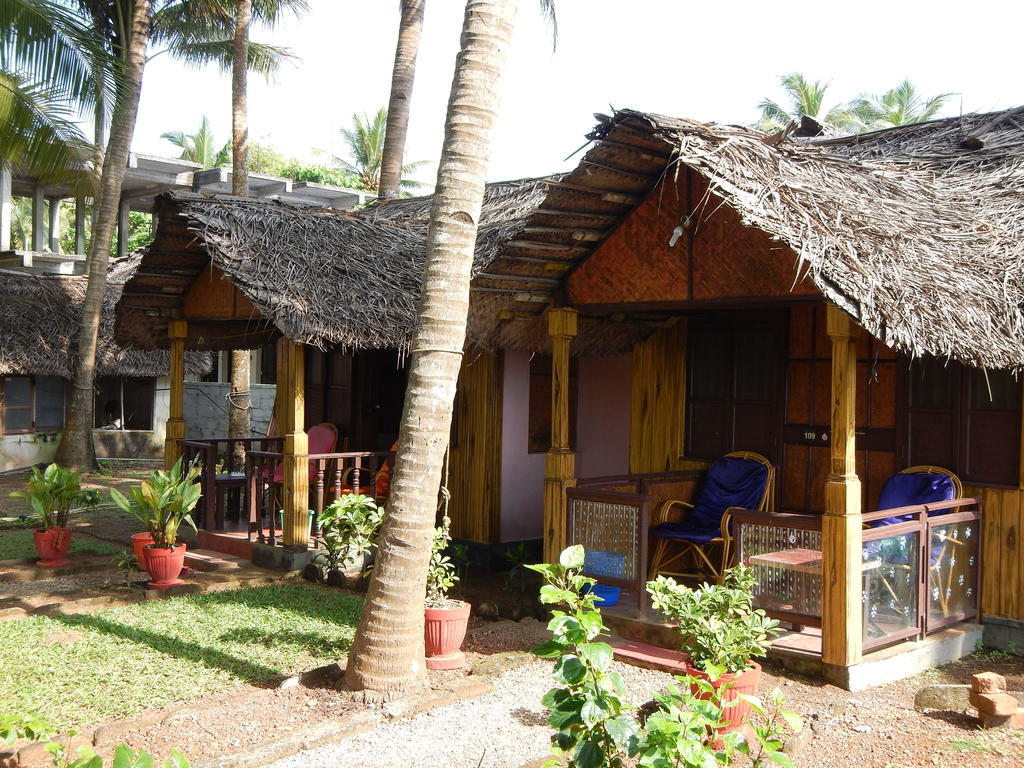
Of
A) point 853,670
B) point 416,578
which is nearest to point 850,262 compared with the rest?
point 853,670

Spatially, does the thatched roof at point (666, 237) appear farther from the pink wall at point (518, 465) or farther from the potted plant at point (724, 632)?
the potted plant at point (724, 632)

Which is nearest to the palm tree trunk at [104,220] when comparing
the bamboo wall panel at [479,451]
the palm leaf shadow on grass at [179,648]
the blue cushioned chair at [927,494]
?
the bamboo wall panel at [479,451]

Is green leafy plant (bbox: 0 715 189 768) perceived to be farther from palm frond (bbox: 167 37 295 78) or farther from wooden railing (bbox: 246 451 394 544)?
palm frond (bbox: 167 37 295 78)

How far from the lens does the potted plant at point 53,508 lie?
9.35m

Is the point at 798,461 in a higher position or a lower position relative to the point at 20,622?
higher

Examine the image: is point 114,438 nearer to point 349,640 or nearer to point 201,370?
point 201,370

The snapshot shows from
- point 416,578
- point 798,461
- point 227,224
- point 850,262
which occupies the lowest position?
point 416,578

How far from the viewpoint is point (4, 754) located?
4.51 m

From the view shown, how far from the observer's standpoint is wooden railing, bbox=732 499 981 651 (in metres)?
6.27

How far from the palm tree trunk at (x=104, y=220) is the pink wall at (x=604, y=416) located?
8.81 metres

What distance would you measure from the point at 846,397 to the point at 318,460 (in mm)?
5474

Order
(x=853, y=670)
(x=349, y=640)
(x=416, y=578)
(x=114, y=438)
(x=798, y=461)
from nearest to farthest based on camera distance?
(x=416, y=578) < (x=853, y=670) < (x=349, y=640) < (x=798, y=461) < (x=114, y=438)

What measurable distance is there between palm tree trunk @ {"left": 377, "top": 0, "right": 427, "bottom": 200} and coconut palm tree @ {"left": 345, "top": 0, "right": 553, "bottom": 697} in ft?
34.1

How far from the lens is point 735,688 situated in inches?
203
